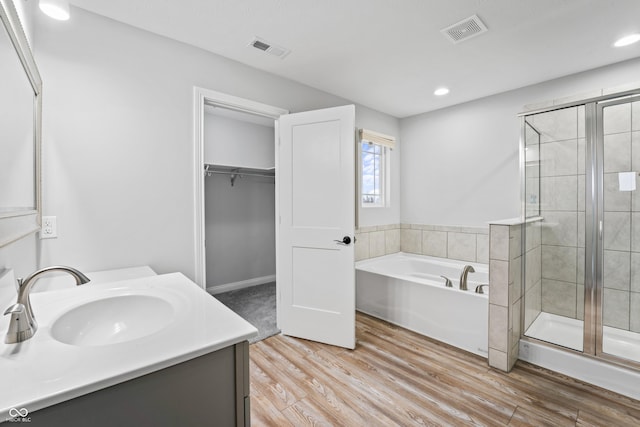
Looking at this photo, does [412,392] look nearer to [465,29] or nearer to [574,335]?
[574,335]

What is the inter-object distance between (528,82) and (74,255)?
157 inches

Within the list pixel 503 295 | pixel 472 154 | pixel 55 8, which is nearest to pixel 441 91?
pixel 472 154

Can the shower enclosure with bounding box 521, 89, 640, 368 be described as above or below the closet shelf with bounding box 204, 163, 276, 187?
below

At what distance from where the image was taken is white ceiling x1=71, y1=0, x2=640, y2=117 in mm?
1776

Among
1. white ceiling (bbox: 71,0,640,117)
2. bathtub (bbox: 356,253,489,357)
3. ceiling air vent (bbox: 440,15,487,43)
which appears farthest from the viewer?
bathtub (bbox: 356,253,489,357)

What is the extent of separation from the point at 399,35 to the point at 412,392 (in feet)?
7.98

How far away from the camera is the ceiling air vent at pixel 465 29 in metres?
1.91

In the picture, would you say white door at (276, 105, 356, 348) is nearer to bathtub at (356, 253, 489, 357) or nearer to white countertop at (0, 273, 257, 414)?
bathtub at (356, 253, 489, 357)

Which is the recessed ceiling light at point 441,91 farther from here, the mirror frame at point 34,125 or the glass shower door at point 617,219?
the mirror frame at point 34,125

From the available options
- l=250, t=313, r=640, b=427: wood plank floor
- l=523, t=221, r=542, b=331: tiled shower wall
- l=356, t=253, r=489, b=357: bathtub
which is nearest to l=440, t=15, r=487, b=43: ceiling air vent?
l=523, t=221, r=542, b=331: tiled shower wall

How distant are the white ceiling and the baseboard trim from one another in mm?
2760

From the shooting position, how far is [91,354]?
2.45 ft

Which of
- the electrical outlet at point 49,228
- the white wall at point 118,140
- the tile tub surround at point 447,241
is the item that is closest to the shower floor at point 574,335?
the tile tub surround at point 447,241

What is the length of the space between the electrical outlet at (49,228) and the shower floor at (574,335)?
336 centimetres
